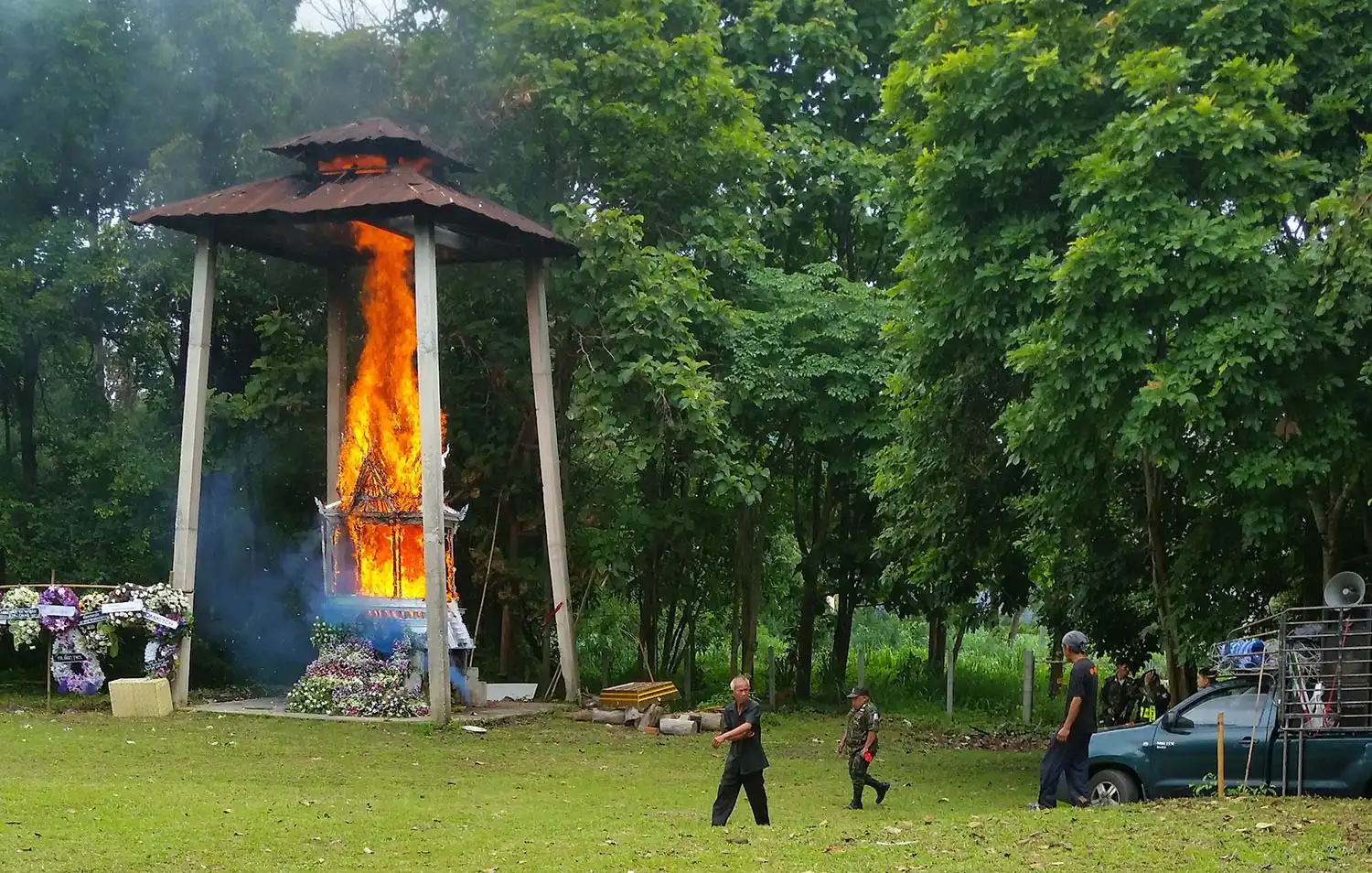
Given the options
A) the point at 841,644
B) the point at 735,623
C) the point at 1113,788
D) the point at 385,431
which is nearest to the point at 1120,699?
the point at 1113,788

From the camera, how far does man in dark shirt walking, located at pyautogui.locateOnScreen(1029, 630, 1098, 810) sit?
1303 cm

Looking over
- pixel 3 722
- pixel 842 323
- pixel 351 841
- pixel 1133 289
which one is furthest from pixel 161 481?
pixel 1133 289

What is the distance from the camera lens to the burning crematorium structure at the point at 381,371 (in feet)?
66.7

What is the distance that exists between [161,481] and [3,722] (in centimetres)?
629

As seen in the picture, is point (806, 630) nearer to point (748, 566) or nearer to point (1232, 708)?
point (748, 566)

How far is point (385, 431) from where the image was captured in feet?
75.4

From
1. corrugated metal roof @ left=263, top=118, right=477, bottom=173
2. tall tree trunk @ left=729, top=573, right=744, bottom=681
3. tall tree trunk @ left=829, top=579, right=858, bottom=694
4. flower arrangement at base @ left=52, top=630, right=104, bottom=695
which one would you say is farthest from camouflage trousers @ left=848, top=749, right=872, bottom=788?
tall tree trunk @ left=829, top=579, right=858, bottom=694

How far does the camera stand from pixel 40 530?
24.2 meters

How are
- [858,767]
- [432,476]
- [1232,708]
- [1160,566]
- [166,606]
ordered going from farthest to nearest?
[166,606]
[432,476]
[1160,566]
[858,767]
[1232,708]

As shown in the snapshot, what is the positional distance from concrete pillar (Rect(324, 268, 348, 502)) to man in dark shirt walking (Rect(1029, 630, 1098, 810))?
14.1 m

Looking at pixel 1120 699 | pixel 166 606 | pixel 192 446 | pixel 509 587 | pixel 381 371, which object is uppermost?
pixel 381 371

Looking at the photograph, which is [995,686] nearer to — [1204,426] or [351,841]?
[1204,426]

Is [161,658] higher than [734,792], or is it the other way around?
[161,658]

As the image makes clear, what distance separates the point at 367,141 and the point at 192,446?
4.97 meters
